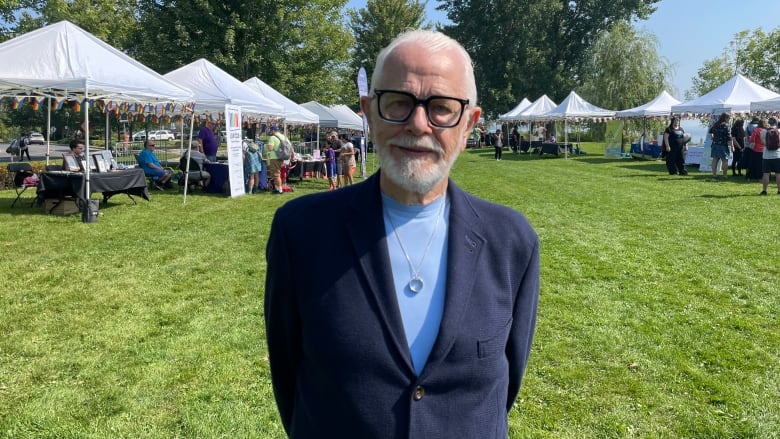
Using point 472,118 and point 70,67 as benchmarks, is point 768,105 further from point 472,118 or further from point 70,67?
point 472,118

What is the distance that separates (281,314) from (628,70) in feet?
133

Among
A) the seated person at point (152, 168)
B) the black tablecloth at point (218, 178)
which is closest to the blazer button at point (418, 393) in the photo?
the black tablecloth at point (218, 178)

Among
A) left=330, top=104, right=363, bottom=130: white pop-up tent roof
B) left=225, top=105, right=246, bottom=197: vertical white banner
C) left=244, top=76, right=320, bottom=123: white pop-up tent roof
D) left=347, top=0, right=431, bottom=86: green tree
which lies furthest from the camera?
left=347, top=0, right=431, bottom=86: green tree

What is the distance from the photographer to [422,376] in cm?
134

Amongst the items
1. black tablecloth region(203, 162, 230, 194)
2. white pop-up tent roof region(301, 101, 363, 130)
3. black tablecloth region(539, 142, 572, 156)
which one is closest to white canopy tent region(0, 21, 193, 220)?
black tablecloth region(203, 162, 230, 194)

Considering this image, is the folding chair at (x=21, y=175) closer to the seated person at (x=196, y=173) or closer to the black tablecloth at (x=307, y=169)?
the seated person at (x=196, y=173)

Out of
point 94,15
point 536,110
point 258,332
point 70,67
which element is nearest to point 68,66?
point 70,67

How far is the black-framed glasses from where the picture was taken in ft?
4.60

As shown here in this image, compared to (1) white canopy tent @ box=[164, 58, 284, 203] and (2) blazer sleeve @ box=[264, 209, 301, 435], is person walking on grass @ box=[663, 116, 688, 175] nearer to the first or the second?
(1) white canopy tent @ box=[164, 58, 284, 203]

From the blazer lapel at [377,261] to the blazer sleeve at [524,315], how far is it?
0.42 m

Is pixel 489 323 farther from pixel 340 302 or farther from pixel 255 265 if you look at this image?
pixel 255 265

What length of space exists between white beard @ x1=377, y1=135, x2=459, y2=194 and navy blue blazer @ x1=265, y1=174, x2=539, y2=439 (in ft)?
0.33

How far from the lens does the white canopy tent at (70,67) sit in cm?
932

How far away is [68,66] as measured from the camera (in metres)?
9.54
